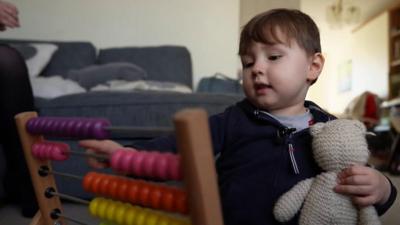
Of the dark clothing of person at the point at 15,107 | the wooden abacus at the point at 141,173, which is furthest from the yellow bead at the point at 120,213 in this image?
the dark clothing of person at the point at 15,107

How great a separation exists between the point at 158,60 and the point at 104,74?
1.22ft

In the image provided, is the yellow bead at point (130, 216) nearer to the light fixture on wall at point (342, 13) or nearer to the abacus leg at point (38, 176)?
the abacus leg at point (38, 176)

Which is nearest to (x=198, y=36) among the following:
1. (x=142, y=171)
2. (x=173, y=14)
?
(x=173, y=14)

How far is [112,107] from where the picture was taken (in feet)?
3.81

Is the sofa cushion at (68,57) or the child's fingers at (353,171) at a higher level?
the child's fingers at (353,171)

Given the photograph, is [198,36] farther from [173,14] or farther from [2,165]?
[2,165]

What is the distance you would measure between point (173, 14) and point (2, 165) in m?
1.34

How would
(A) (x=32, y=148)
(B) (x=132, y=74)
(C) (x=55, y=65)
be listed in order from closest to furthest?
(A) (x=32, y=148), (B) (x=132, y=74), (C) (x=55, y=65)

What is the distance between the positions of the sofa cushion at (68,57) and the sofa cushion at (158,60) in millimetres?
90

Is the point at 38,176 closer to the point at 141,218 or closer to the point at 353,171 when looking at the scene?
the point at 141,218

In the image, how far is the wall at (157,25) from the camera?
7.02ft

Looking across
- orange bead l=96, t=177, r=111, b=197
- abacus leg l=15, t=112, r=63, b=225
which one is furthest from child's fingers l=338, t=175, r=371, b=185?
abacus leg l=15, t=112, r=63, b=225

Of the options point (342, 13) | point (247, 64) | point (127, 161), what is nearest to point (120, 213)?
point (127, 161)

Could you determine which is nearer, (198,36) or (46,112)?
(46,112)
